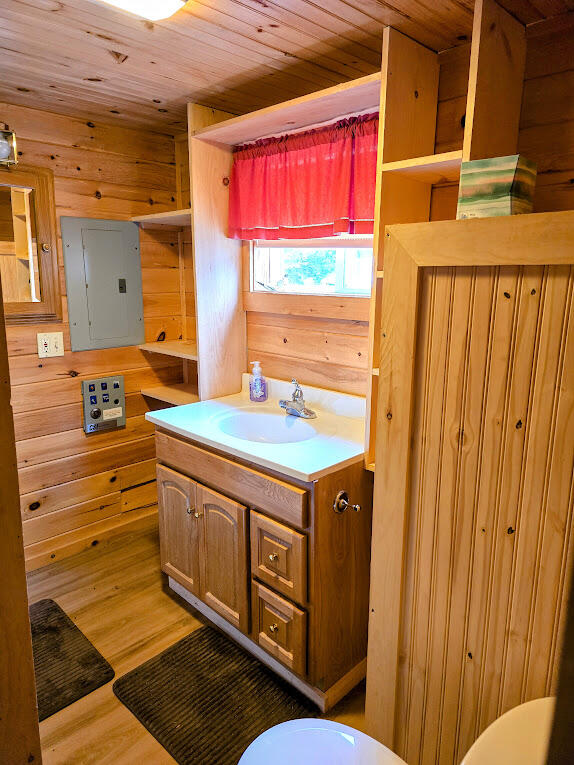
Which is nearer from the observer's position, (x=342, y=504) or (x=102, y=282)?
(x=342, y=504)

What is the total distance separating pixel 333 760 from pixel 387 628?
0.99 feet

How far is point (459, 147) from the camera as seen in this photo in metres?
1.59

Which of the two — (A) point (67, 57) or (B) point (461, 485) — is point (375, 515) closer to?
(B) point (461, 485)

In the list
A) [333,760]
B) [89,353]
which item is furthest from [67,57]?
[333,760]

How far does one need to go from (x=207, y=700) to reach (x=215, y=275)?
168cm

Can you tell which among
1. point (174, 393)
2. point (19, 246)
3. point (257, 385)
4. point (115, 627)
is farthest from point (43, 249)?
point (115, 627)

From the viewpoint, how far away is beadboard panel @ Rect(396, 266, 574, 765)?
3.08ft

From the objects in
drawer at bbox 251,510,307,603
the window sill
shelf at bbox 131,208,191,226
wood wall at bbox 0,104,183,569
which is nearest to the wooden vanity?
drawer at bbox 251,510,307,603

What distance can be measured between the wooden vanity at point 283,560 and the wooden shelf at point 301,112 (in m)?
1.16

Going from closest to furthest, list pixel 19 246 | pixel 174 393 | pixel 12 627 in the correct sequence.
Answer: pixel 12 627 < pixel 19 246 < pixel 174 393

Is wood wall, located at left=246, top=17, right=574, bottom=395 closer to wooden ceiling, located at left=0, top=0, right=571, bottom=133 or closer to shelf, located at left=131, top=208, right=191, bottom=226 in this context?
wooden ceiling, located at left=0, top=0, right=571, bottom=133

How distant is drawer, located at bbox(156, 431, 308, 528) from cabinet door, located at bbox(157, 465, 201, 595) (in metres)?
0.06

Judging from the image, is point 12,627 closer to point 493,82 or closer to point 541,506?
point 541,506

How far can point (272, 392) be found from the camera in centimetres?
233
